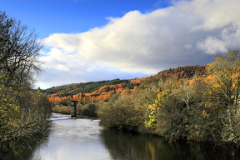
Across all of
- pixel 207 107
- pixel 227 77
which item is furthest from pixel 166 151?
pixel 227 77

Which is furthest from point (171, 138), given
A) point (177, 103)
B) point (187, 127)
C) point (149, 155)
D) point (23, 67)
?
point (23, 67)

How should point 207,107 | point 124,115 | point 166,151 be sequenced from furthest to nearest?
point 124,115, point 207,107, point 166,151

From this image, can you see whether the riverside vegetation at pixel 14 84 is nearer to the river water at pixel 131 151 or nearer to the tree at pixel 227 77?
the river water at pixel 131 151

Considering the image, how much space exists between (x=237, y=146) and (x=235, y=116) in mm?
3910

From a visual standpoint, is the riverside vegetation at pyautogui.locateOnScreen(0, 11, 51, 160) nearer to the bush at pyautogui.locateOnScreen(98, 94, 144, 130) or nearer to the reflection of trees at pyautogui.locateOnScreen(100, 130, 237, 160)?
the reflection of trees at pyautogui.locateOnScreen(100, 130, 237, 160)

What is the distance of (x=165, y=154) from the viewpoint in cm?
2364

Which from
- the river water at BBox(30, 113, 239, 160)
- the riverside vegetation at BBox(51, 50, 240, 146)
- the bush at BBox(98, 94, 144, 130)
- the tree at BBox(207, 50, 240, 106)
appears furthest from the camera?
the bush at BBox(98, 94, 144, 130)

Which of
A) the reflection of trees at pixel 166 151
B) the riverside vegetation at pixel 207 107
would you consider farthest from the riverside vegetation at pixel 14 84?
the riverside vegetation at pixel 207 107

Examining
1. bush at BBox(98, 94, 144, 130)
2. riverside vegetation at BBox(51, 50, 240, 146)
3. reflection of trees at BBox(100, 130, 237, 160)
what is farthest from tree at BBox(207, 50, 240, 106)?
bush at BBox(98, 94, 144, 130)

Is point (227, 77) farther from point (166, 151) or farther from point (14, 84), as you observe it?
point (14, 84)

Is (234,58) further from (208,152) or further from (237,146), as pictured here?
(208,152)

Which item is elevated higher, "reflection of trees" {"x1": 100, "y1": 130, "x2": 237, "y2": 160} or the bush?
the bush

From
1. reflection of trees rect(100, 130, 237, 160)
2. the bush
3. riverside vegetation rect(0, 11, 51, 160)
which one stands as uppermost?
riverside vegetation rect(0, 11, 51, 160)

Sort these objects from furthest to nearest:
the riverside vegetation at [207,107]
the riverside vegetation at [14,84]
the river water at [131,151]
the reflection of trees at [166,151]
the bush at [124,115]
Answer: the bush at [124,115]
the riverside vegetation at [207,107]
the reflection of trees at [166,151]
the river water at [131,151]
the riverside vegetation at [14,84]
